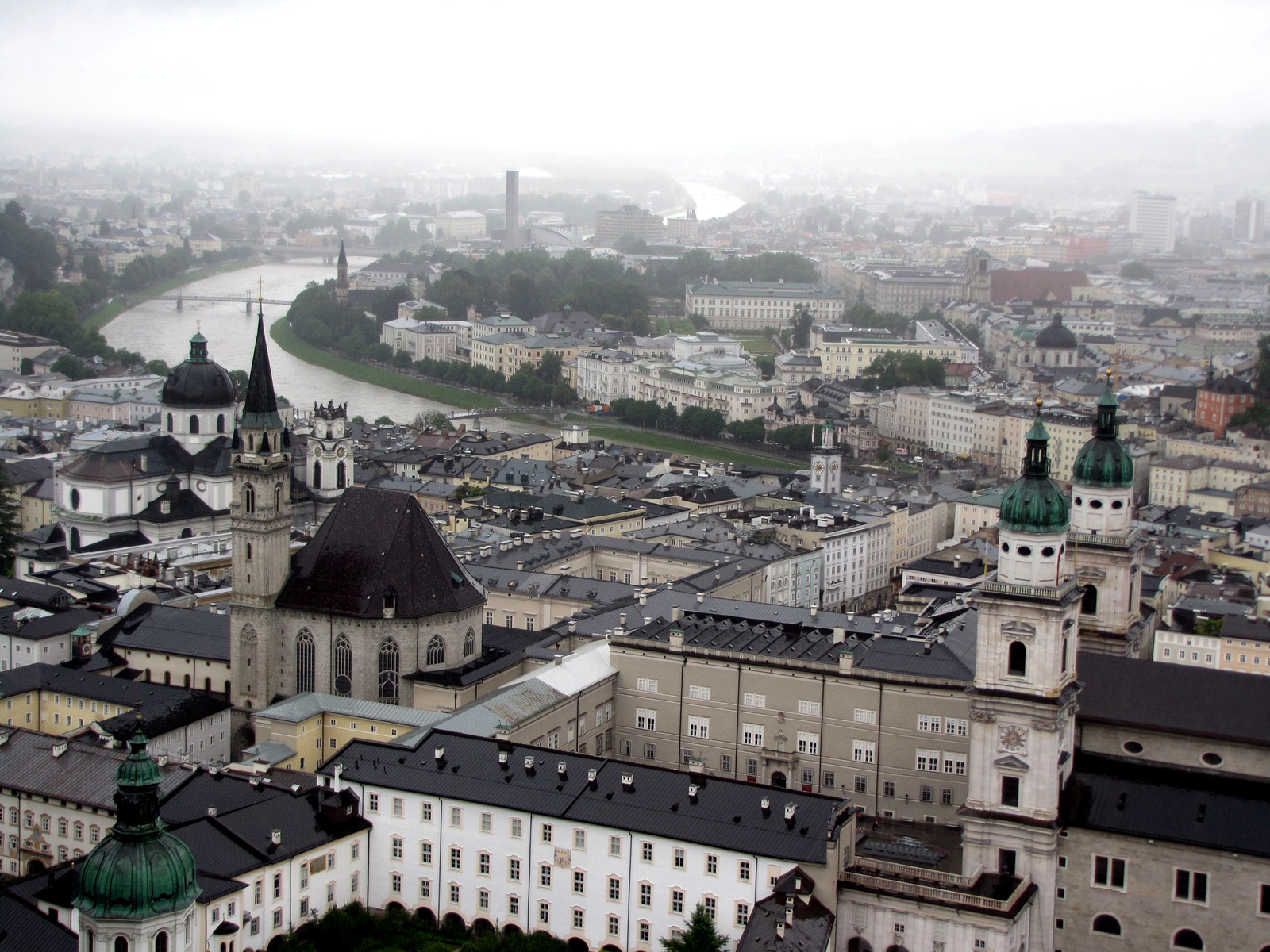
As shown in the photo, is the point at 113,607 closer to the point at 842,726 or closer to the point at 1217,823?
the point at 842,726

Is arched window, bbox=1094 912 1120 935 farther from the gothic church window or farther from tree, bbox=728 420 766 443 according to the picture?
tree, bbox=728 420 766 443

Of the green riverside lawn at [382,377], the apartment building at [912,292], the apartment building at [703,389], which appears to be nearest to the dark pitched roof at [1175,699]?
the apartment building at [703,389]

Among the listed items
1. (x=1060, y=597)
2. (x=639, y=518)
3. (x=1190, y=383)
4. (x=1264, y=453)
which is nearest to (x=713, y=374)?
(x=1190, y=383)

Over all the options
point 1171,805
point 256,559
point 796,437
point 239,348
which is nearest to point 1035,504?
point 1171,805

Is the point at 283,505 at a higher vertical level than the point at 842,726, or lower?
higher

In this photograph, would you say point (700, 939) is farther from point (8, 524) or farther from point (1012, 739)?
point (8, 524)

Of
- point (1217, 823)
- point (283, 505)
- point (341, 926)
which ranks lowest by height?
point (341, 926)
